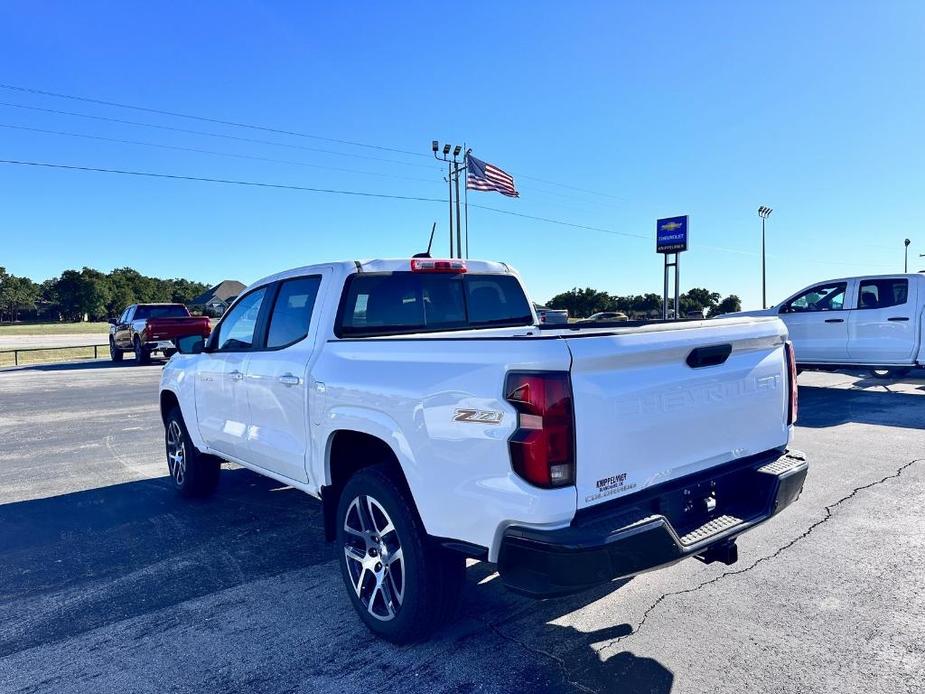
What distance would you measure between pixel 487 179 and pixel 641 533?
92.2ft

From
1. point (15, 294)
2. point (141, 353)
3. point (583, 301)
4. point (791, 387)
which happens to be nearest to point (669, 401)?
point (791, 387)

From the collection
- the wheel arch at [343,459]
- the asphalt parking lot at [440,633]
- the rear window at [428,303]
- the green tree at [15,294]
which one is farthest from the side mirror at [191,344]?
the green tree at [15,294]

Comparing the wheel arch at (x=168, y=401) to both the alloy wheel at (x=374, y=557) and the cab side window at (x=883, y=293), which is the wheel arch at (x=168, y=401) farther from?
the cab side window at (x=883, y=293)

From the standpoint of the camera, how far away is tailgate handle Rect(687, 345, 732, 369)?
2.89 m

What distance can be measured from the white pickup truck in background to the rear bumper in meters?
8.86

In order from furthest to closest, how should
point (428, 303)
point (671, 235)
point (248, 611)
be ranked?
point (671, 235)
point (428, 303)
point (248, 611)

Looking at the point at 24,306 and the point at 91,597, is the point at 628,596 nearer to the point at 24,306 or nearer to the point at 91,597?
the point at 91,597

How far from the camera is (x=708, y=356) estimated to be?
2.96 m

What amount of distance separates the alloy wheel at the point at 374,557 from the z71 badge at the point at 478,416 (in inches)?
30.3

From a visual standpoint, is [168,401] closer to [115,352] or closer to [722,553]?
[722,553]

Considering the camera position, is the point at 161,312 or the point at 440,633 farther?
the point at 161,312

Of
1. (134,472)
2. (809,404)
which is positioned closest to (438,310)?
(134,472)

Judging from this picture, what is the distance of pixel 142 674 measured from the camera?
9.65ft

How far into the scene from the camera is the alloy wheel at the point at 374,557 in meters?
3.12
